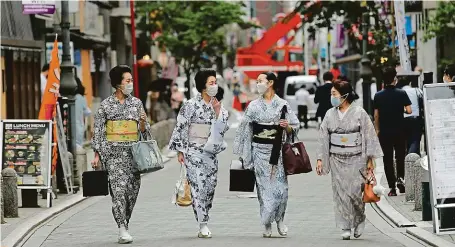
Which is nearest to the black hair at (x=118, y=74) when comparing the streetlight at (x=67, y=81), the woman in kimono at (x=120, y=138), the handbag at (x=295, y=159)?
the woman in kimono at (x=120, y=138)

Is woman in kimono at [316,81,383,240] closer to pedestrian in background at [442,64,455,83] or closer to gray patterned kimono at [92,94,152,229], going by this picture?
gray patterned kimono at [92,94,152,229]

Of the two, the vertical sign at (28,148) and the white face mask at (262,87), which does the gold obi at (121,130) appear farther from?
the vertical sign at (28,148)

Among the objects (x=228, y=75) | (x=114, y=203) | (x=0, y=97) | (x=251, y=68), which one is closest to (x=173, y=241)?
(x=114, y=203)

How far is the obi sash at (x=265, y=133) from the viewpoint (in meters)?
14.4

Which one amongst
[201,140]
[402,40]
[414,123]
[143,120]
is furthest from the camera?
[402,40]

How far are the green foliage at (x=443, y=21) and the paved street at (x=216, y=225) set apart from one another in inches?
550

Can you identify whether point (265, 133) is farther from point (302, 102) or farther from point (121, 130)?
point (302, 102)

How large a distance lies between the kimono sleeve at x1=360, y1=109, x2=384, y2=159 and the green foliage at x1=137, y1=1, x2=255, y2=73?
37.1 meters

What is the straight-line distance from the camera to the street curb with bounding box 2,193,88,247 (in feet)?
46.0

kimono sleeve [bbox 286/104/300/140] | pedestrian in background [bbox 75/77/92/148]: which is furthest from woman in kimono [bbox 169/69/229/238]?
pedestrian in background [bbox 75/77/92/148]

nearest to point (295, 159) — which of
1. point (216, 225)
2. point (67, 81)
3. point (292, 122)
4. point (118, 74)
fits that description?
point (292, 122)

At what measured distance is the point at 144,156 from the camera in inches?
551

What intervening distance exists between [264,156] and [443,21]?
20980 millimetres

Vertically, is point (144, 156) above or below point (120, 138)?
below
